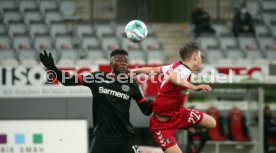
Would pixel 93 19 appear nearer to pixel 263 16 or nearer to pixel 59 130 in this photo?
pixel 263 16

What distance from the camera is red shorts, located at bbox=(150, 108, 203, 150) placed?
9930mm

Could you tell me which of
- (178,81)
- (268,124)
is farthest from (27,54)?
(178,81)

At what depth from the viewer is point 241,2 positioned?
2208 centimetres

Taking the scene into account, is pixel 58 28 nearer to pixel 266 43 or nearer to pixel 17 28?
pixel 17 28

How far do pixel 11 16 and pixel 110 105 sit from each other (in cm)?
1185

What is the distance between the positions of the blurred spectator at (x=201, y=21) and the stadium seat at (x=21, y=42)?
443 centimetres

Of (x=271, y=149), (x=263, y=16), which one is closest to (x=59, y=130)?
(x=271, y=149)

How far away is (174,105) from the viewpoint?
9.89 m

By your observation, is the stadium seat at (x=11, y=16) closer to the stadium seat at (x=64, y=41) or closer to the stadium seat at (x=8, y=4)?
the stadium seat at (x=8, y=4)

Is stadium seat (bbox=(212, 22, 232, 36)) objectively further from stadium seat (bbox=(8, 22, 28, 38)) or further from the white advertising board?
the white advertising board

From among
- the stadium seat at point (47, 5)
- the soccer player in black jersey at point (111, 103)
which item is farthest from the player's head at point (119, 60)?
the stadium seat at point (47, 5)

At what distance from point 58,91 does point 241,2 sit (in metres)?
7.44

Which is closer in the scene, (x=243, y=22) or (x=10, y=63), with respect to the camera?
(x=10, y=63)

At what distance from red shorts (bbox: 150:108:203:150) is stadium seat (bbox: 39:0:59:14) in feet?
36.4
